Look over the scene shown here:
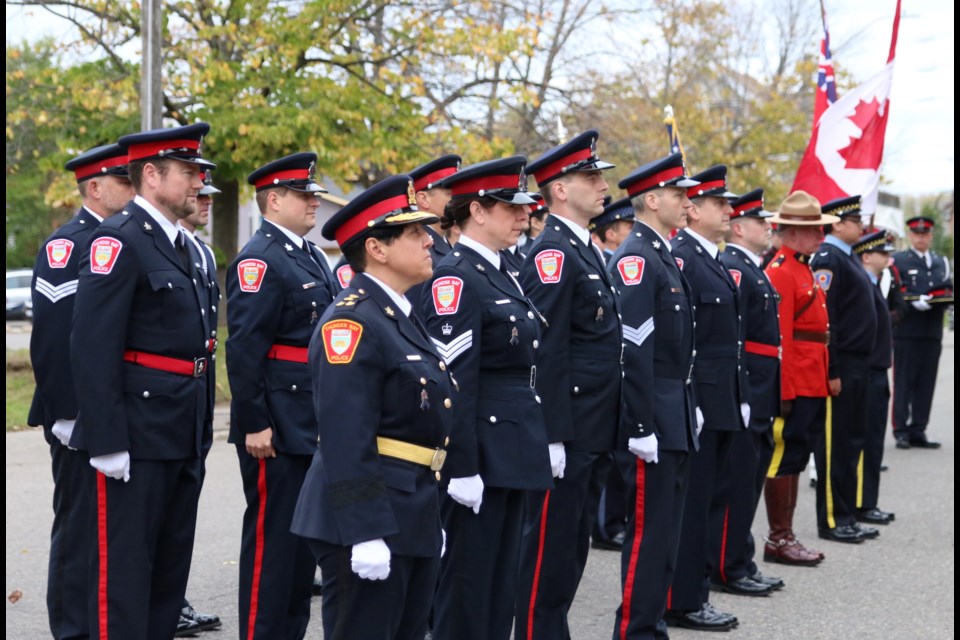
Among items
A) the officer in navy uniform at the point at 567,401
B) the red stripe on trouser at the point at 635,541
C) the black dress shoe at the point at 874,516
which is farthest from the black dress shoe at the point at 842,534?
the officer in navy uniform at the point at 567,401

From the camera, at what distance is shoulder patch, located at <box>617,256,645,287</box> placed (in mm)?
5570

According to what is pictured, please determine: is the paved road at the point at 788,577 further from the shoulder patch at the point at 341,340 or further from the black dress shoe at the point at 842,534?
the shoulder patch at the point at 341,340

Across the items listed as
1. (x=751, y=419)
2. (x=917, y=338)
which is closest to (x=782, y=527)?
(x=751, y=419)

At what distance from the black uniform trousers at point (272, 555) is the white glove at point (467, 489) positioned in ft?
3.70

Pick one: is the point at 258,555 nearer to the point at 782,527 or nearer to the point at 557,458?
the point at 557,458

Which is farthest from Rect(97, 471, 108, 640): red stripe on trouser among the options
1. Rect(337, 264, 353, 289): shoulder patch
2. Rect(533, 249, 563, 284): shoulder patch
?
Rect(337, 264, 353, 289): shoulder patch

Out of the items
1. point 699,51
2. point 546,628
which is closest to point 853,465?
point 546,628

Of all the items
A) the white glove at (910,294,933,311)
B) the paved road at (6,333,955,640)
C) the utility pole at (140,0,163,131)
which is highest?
the utility pole at (140,0,163,131)

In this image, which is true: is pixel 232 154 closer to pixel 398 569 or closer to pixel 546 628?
pixel 546 628

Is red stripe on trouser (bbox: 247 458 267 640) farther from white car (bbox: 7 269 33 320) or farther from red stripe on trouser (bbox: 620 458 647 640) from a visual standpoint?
white car (bbox: 7 269 33 320)

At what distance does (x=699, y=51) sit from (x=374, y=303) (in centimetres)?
2642

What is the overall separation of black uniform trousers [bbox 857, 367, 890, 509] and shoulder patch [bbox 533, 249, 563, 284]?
432cm

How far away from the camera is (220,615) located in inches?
244

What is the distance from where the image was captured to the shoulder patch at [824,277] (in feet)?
27.6
